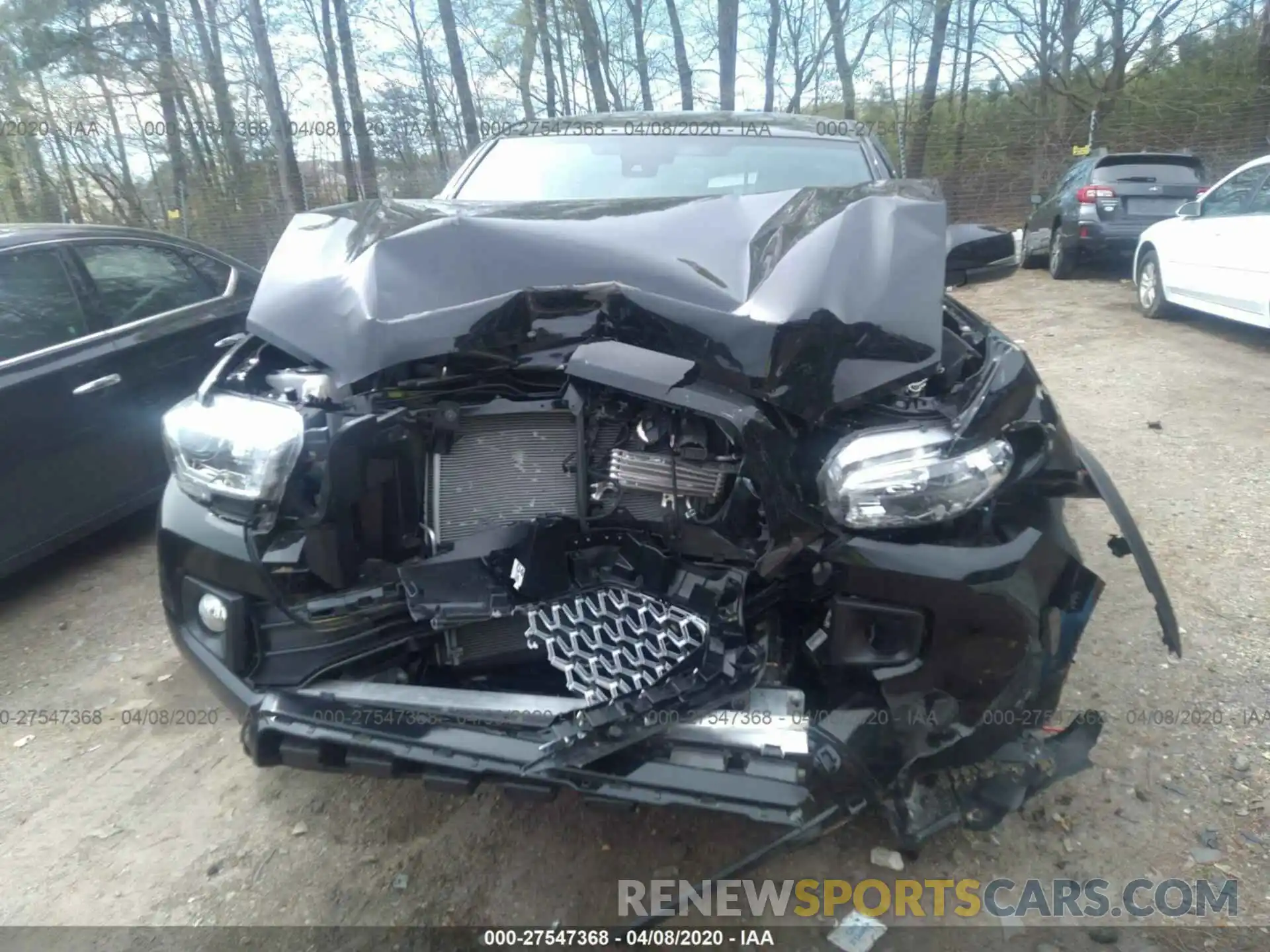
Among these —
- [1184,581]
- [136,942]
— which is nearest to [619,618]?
[136,942]

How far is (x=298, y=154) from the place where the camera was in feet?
47.3

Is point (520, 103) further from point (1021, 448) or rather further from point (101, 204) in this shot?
point (1021, 448)

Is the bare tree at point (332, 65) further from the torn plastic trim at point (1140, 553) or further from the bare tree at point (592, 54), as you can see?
the torn plastic trim at point (1140, 553)

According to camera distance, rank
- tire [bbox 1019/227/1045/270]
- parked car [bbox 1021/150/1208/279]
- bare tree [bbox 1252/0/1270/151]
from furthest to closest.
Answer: bare tree [bbox 1252/0/1270/151] → tire [bbox 1019/227/1045/270] → parked car [bbox 1021/150/1208/279]

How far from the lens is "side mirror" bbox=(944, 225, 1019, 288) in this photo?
248 centimetres

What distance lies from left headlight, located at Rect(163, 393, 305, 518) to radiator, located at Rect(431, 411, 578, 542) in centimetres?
33

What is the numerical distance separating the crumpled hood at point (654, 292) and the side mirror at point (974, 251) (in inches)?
6.8

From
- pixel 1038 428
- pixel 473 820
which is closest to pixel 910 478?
pixel 1038 428

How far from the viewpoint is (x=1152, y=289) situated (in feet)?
26.9

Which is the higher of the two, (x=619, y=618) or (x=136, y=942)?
(x=619, y=618)

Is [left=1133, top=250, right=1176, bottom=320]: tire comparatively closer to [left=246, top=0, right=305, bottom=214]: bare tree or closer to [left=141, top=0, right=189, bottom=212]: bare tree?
[left=246, top=0, right=305, bottom=214]: bare tree

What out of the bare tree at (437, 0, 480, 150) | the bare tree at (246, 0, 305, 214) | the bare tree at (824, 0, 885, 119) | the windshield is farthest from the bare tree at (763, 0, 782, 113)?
the windshield

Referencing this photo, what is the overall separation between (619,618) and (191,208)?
638 inches

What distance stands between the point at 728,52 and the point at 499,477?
53.5ft
